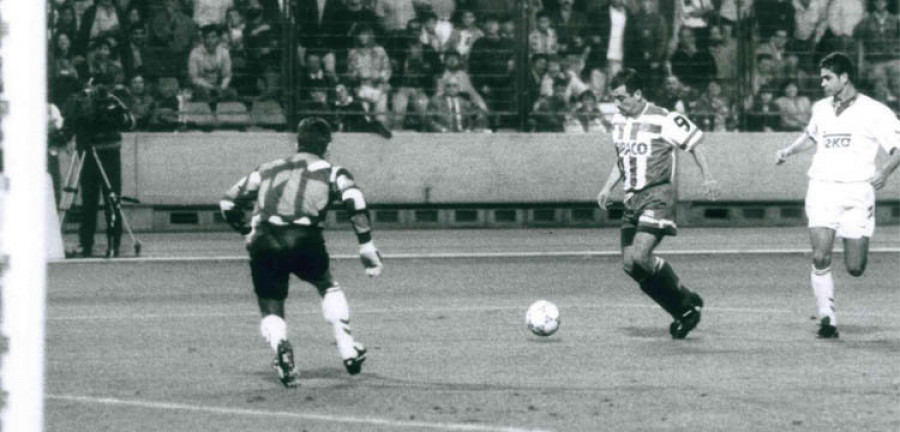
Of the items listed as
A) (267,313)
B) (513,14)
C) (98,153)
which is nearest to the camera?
(267,313)

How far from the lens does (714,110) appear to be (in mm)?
24047

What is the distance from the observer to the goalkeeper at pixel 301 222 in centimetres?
955

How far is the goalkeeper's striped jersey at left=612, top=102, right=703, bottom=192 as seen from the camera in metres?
12.2

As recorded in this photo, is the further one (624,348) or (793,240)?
(793,240)

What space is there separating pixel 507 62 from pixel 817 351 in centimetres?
1274

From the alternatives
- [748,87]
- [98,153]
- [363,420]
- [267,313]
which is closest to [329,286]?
[267,313]

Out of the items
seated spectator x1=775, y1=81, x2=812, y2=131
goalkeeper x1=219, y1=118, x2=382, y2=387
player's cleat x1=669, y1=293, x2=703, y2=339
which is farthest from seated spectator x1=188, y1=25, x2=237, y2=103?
goalkeeper x1=219, y1=118, x2=382, y2=387

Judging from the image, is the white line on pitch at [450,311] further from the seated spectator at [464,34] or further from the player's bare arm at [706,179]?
the seated spectator at [464,34]

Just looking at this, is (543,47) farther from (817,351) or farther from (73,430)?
(73,430)

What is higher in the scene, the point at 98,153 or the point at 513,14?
the point at 513,14

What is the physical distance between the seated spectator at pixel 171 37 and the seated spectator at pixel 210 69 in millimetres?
131

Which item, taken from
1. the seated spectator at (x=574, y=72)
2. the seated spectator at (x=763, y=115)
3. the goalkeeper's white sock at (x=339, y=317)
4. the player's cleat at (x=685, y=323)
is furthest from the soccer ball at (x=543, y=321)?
the seated spectator at (x=763, y=115)

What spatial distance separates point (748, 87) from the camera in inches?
950

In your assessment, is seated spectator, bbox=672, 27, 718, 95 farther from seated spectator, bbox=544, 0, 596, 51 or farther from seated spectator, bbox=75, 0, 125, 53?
seated spectator, bbox=75, 0, 125, 53
